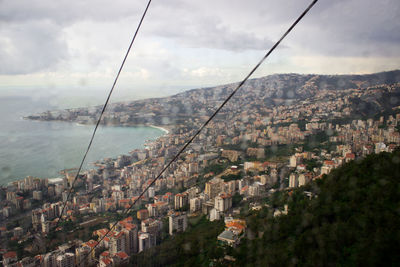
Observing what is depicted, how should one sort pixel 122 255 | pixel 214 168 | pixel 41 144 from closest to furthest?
pixel 122 255, pixel 214 168, pixel 41 144

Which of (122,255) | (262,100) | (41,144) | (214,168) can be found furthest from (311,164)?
(41,144)

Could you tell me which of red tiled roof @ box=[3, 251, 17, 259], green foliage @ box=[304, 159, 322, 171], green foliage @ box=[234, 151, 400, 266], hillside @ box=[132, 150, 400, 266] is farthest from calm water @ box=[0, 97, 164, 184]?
green foliage @ box=[304, 159, 322, 171]

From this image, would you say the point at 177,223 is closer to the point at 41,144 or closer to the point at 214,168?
the point at 214,168

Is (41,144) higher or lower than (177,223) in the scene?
higher

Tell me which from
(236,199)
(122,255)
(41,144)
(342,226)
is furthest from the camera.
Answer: (41,144)

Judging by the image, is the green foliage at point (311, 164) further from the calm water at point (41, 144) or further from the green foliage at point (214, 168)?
the calm water at point (41, 144)

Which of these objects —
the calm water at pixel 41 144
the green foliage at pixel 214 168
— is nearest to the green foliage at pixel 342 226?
the green foliage at pixel 214 168

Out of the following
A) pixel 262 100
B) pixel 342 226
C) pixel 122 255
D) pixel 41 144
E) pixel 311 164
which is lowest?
pixel 122 255
